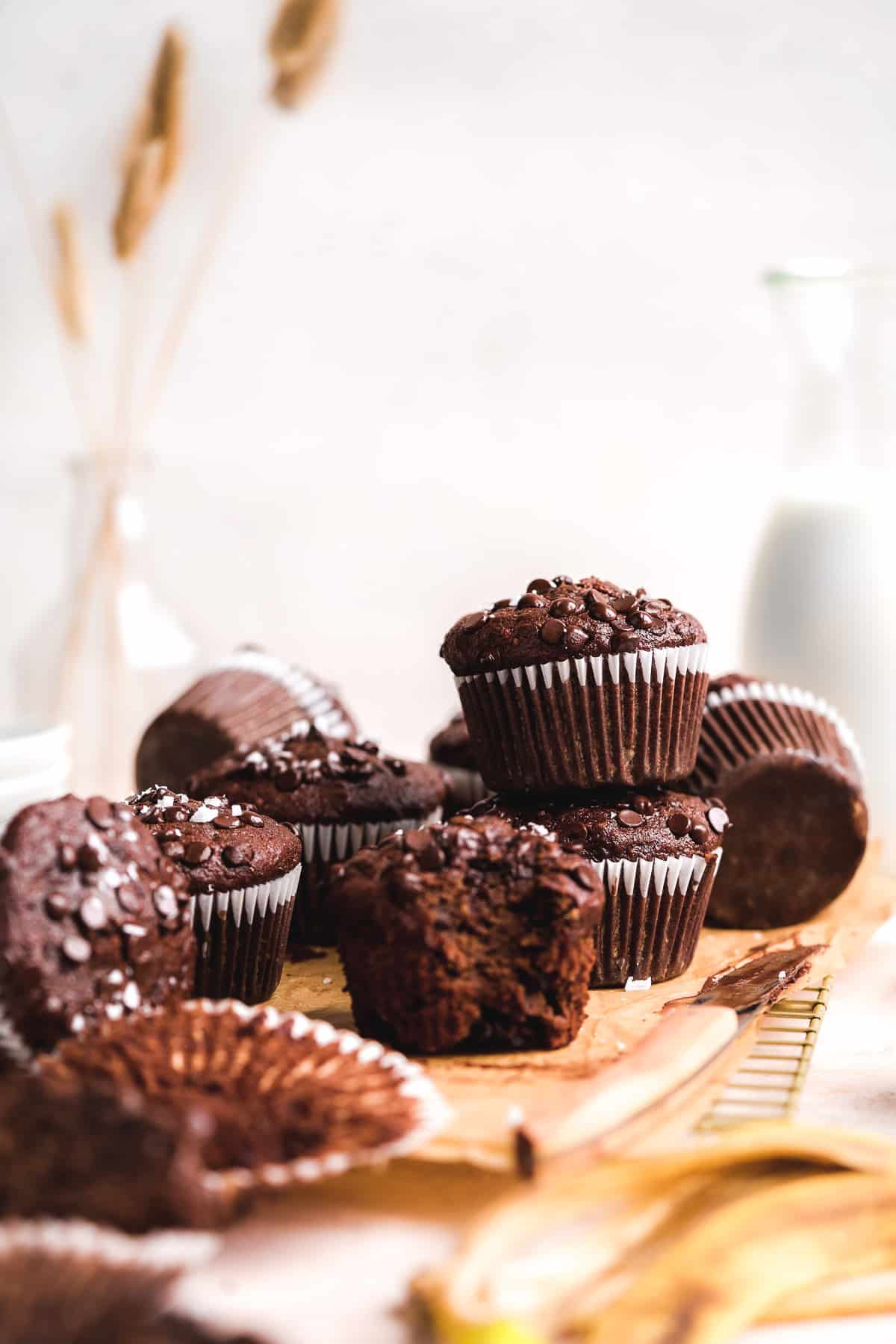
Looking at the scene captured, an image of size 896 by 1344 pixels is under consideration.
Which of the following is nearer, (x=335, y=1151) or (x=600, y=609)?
(x=335, y=1151)

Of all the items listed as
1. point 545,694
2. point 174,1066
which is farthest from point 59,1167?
point 545,694

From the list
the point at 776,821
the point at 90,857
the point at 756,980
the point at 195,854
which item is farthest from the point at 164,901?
the point at 776,821

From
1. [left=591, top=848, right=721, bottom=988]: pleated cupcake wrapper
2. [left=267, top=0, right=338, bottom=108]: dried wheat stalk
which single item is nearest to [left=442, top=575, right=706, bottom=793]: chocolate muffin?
[left=591, top=848, right=721, bottom=988]: pleated cupcake wrapper

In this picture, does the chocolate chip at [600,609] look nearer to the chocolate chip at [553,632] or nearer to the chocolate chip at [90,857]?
the chocolate chip at [553,632]

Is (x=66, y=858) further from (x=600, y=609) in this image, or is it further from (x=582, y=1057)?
(x=600, y=609)

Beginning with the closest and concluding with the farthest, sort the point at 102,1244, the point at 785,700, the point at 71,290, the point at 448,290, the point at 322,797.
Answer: the point at 102,1244 < the point at 322,797 < the point at 785,700 < the point at 71,290 < the point at 448,290

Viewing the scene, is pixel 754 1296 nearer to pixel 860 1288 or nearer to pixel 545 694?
pixel 860 1288

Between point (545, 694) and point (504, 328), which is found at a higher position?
point (504, 328)
